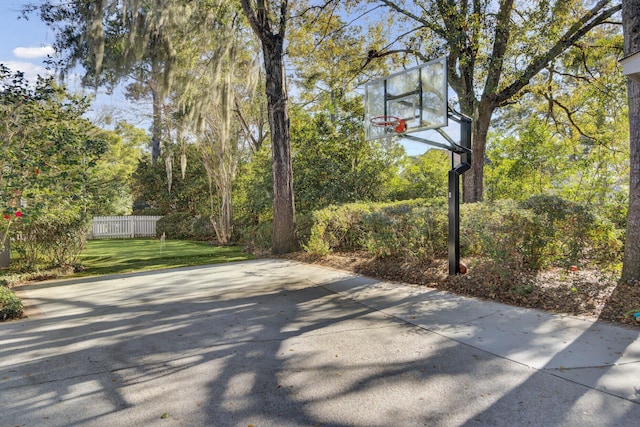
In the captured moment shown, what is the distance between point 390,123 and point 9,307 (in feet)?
22.5

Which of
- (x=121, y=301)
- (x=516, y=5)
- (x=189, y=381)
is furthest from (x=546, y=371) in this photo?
(x=516, y=5)

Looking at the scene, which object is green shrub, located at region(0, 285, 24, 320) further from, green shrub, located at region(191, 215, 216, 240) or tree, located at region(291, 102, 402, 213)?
green shrub, located at region(191, 215, 216, 240)

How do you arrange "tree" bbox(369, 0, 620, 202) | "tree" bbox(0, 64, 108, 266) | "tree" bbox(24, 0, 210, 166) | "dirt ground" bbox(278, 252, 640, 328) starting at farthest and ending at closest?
"tree" bbox(24, 0, 210, 166), "tree" bbox(369, 0, 620, 202), "tree" bbox(0, 64, 108, 266), "dirt ground" bbox(278, 252, 640, 328)

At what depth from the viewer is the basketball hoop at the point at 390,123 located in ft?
24.8

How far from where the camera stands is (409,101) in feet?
24.6

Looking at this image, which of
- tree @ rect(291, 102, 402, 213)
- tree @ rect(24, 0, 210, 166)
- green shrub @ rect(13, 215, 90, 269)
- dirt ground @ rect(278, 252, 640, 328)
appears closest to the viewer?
dirt ground @ rect(278, 252, 640, 328)

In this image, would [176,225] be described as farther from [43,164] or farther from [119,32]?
[43,164]

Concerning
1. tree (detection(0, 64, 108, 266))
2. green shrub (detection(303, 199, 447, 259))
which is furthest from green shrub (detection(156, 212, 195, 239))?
green shrub (detection(303, 199, 447, 259))

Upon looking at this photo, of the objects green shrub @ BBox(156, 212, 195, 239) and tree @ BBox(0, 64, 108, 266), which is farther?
green shrub @ BBox(156, 212, 195, 239)

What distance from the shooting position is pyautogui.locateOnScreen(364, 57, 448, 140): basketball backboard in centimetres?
690

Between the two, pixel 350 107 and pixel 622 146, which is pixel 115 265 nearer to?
pixel 350 107

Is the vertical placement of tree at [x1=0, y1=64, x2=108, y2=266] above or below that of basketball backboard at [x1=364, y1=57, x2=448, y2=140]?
below

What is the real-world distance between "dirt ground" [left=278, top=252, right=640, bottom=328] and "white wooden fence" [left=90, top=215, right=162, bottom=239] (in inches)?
633

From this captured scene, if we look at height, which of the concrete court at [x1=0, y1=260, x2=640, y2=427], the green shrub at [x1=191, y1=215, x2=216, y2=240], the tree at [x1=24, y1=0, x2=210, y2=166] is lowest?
the concrete court at [x1=0, y1=260, x2=640, y2=427]
